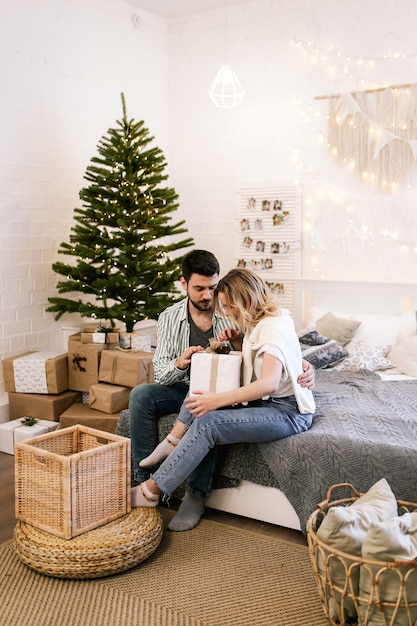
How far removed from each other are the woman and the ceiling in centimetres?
309

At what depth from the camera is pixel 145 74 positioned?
5344 mm

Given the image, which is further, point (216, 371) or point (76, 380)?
point (76, 380)

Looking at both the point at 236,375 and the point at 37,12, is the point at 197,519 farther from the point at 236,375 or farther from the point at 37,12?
the point at 37,12

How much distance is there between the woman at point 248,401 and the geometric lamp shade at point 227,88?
220cm

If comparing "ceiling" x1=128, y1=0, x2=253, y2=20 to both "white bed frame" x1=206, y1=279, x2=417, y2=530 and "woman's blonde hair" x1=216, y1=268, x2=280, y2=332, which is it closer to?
"white bed frame" x1=206, y1=279, x2=417, y2=530

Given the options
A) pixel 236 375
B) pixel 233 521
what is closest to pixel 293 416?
pixel 236 375

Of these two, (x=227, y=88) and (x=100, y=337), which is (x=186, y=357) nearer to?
(x=100, y=337)

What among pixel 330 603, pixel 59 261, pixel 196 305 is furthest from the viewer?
pixel 59 261

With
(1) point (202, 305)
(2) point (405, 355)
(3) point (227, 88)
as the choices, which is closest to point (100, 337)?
(1) point (202, 305)

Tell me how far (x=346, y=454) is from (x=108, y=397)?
1604mm

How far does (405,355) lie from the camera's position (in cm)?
394

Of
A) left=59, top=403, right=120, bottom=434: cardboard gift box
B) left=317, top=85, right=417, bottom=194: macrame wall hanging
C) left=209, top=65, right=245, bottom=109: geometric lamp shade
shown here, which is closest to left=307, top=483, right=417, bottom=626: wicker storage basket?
left=59, top=403, right=120, bottom=434: cardboard gift box

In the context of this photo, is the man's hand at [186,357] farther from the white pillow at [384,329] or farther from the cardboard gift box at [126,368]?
the white pillow at [384,329]

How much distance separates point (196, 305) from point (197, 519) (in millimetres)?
957
